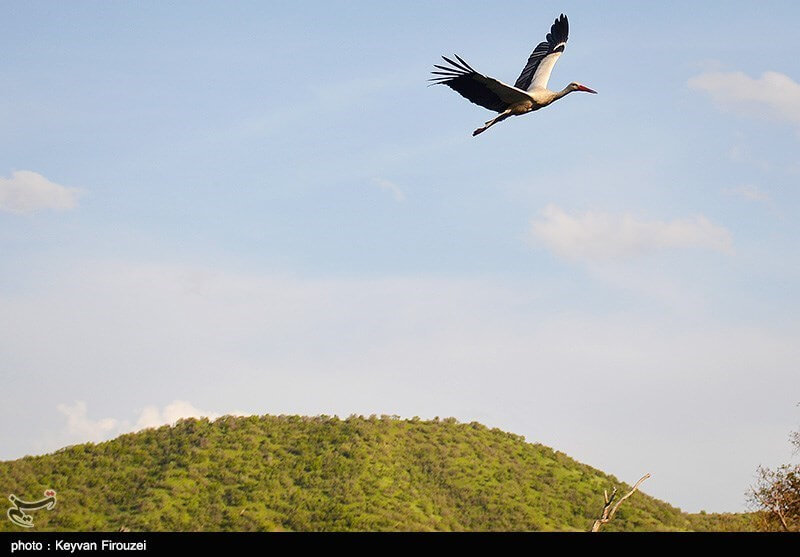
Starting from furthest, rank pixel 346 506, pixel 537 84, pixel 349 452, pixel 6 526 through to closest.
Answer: pixel 349 452 < pixel 346 506 < pixel 6 526 < pixel 537 84

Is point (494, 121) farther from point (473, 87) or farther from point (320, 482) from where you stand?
point (320, 482)

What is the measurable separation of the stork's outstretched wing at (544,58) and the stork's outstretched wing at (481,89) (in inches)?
79.6

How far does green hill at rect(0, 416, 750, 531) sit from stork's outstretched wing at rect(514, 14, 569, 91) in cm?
2977

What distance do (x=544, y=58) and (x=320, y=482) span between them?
36145mm

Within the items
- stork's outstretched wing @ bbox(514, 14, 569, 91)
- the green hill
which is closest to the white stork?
stork's outstretched wing @ bbox(514, 14, 569, 91)

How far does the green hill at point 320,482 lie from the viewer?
48.2m

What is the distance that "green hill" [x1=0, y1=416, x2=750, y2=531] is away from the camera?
158ft

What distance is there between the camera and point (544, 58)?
2300cm

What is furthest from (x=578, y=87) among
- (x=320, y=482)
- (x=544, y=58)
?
(x=320, y=482)

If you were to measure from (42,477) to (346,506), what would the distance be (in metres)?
19.6

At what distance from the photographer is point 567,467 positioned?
200 feet

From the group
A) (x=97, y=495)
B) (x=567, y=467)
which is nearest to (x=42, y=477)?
(x=97, y=495)
